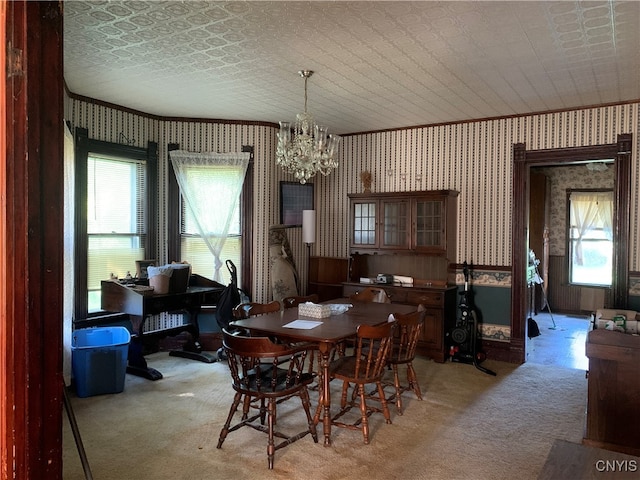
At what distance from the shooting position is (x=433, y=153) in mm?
6191

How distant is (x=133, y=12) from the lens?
3061mm

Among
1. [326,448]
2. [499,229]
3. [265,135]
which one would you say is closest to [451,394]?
[326,448]

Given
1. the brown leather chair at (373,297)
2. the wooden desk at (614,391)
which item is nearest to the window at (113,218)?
the brown leather chair at (373,297)

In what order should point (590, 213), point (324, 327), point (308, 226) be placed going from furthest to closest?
point (590, 213) → point (308, 226) → point (324, 327)

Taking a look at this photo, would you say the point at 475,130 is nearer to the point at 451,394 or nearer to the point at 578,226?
the point at 451,394

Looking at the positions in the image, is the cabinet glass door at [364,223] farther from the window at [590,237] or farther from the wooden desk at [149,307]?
the window at [590,237]

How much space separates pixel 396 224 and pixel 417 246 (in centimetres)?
39

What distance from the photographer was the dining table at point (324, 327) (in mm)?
3395

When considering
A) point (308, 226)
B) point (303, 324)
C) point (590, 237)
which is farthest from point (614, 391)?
point (590, 237)

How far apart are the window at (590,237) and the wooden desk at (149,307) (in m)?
6.55

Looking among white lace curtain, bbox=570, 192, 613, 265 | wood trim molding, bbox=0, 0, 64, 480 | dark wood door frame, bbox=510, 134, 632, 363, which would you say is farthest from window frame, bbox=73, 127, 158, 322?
white lace curtain, bbox=570, 192, 613, 265

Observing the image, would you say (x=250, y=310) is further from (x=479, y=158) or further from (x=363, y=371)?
(x=479, y=158)

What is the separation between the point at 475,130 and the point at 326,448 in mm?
4196

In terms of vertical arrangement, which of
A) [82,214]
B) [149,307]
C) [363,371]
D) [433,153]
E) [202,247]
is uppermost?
[433,153]
